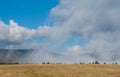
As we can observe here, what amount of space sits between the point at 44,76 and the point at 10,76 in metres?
6.55

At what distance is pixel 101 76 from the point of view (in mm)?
56906

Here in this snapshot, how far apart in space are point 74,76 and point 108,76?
6.28 meters

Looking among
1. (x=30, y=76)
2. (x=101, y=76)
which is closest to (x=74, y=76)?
(x=101, y=76)

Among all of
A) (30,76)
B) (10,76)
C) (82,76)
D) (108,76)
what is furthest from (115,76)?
(10,76)

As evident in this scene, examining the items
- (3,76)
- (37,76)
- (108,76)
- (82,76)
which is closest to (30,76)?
(37,76)

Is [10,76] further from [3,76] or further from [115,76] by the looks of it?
[115,76]

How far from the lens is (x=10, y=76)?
2330 inches

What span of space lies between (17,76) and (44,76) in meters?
5.16

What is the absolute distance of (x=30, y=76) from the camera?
5906 cm

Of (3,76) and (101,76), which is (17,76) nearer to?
(3,76)

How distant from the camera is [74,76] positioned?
5662cm

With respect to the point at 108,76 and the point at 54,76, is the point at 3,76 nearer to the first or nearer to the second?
the point at 54,76

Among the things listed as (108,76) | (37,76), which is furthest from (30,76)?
(108,76)

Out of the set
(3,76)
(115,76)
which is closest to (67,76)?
(115,76)
